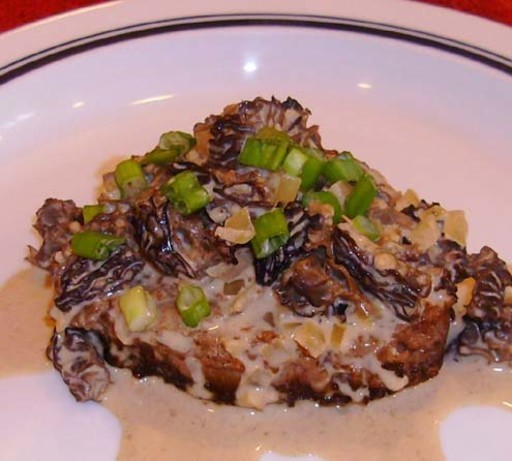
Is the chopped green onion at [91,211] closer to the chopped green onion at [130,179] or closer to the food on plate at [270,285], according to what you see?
the food on plate at [270,285]

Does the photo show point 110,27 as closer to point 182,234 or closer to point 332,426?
point 182,234

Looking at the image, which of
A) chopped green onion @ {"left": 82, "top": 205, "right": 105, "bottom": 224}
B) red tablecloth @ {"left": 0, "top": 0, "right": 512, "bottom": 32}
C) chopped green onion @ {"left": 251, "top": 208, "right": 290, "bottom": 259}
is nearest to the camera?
chopped green onion @ {"left": 251, "top": 208, "right": 290, "bottom": 259}

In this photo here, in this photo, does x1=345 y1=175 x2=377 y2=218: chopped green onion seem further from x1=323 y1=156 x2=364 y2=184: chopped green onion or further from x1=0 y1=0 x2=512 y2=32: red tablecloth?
x1=0 y1=0 x2=512 y2=32: red tablecloth

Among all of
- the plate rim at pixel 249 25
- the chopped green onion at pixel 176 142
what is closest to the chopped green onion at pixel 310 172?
the chopped green onion at pixel 176 142

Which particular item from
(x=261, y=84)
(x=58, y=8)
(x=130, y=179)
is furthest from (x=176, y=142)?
(x=58, y=8)

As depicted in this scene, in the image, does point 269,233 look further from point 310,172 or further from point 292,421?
Answer: point 292,421

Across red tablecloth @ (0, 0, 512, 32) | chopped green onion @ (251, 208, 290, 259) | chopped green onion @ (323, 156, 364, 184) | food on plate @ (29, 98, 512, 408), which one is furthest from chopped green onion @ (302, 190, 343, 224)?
red tablecloth @ (0, 0, 512, 32)
